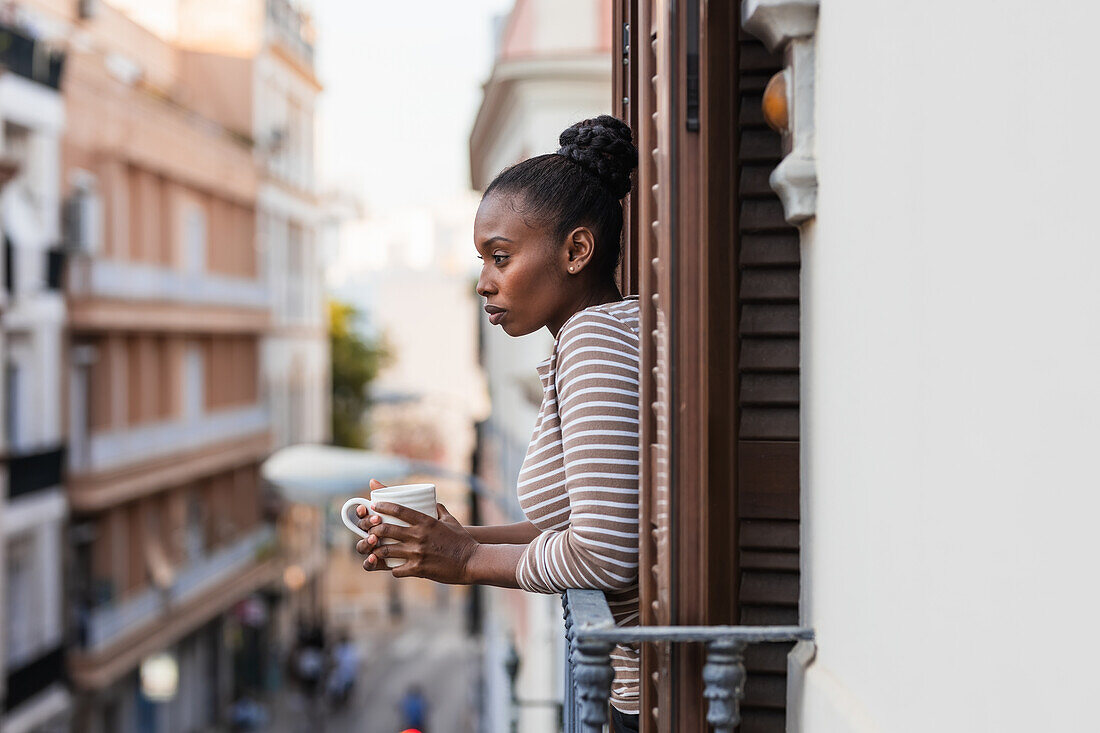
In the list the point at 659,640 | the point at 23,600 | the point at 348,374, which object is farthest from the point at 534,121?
the point at 348,374

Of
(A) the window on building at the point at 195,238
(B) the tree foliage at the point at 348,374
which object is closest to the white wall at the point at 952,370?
(A) the window on building at the point at 195,238

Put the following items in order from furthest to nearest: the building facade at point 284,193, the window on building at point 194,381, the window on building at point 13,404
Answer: the building facade at point 284,193, the window on building at point 194,381, the window on building at point 13,404

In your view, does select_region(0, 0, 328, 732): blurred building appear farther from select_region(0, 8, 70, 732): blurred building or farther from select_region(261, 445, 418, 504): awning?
select_region(261, 445, 418, 504): awning

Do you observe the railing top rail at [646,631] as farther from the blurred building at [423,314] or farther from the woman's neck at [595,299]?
the blurred building at [423,314]

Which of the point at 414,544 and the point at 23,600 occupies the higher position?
the point at 414,544

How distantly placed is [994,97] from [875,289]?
17.7 inches

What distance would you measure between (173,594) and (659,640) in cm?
2419

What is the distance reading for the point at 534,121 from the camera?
13.0 meters

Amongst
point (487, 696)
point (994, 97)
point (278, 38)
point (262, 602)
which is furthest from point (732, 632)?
point (278, 38)

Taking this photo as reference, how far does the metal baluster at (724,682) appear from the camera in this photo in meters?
2.23

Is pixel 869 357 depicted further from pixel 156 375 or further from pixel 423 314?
pixel 423 314

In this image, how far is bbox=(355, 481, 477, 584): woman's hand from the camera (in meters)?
2.39

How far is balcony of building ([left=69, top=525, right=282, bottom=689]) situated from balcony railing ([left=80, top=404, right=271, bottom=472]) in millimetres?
2176

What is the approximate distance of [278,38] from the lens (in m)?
33.7
